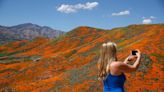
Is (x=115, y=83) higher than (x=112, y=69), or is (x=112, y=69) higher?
(x=112, y=69)

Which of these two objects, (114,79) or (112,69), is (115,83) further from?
(112,69)

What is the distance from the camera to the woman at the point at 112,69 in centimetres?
543

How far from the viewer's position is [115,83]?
546 centimetres

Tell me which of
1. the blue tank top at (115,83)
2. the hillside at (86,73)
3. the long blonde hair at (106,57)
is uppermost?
the long blonde hair at (106,57)

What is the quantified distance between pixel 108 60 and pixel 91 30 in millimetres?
110647

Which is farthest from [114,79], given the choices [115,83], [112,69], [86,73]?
[86,73]

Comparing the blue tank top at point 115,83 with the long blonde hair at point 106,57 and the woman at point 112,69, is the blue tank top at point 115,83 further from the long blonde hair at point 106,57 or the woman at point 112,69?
the long blonde hair at point 106,57

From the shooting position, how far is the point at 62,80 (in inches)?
1631

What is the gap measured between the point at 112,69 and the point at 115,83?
256mm

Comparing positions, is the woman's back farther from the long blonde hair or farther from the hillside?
the hillside

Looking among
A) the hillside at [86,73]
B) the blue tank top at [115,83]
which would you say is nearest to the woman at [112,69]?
the blue tank top at [115,83]

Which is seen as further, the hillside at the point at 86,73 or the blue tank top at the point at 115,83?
the hillside at the point at 86,73

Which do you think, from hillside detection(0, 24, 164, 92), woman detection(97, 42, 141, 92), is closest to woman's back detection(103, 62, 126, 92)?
woman detection(97, 42, 141, 92)

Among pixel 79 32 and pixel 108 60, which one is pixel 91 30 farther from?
pixel 108 60
